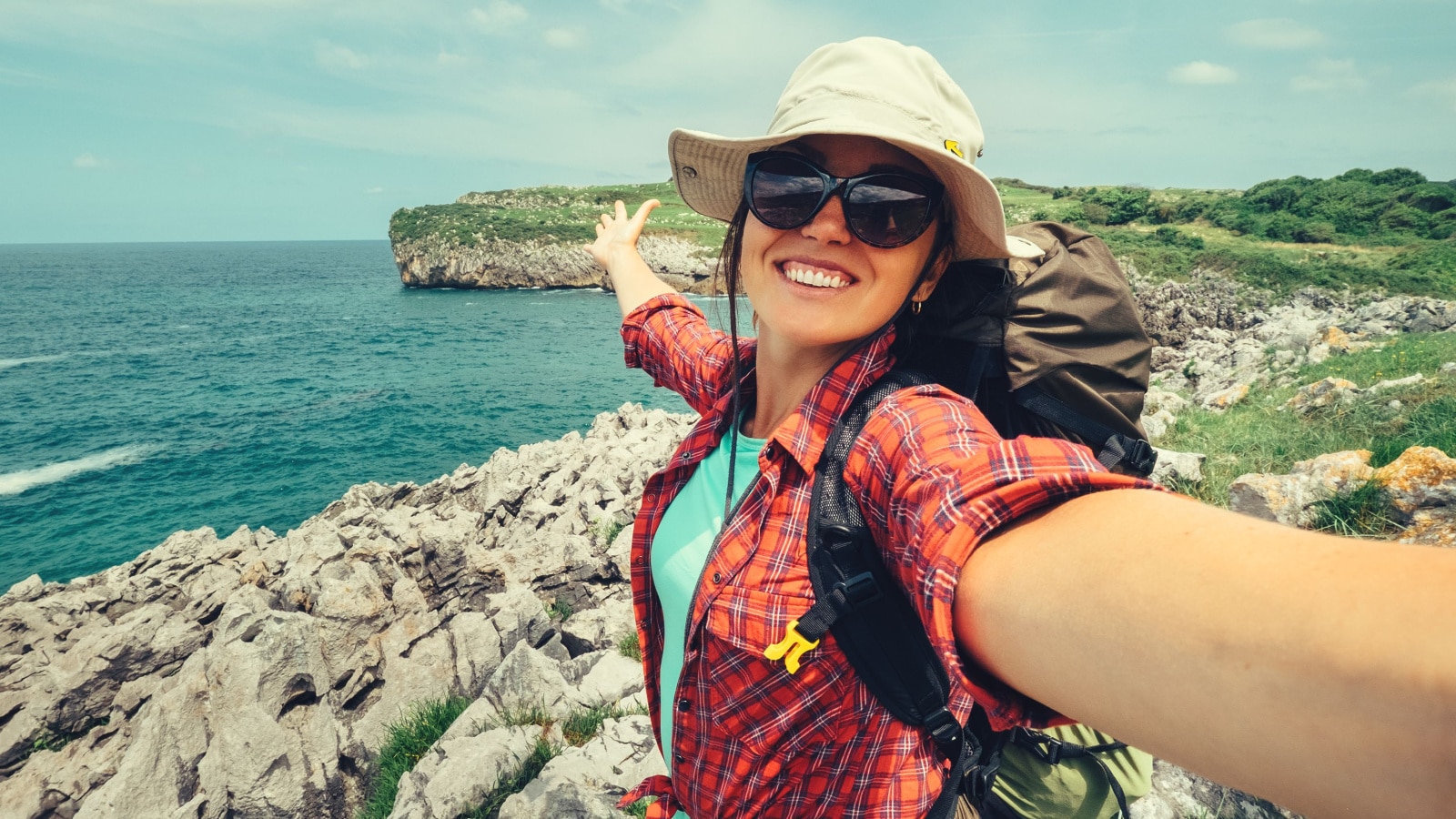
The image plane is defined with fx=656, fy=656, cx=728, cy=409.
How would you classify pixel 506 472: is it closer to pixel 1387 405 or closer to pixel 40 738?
pixel 40 738

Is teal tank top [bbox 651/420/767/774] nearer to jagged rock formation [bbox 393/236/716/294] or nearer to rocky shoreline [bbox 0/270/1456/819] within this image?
rocky shoreline [bbox 0/270/1456/819]

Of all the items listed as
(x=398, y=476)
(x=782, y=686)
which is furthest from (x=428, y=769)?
(x=398, y=476)

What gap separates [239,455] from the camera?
77.8 ft

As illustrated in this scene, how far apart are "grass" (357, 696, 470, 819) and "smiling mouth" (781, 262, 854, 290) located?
4.27 metres

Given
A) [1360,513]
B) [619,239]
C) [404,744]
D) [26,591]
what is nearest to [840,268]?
[619,239]

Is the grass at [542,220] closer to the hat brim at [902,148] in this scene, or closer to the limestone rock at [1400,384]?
the limestone rock at [1400,384]

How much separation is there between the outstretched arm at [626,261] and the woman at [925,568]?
0.69 m

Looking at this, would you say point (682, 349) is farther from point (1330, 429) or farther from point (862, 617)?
point (1330, 429)

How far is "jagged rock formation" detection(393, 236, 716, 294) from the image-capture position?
67.1 m

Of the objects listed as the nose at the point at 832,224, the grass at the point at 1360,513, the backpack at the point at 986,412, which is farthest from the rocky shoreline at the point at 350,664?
the nose at the point at 832,224

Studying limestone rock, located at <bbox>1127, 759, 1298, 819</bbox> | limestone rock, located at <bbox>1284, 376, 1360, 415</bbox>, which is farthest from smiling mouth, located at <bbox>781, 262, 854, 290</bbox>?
limestone rock, located at <bbox>1284, 376, 1360, 415</bbox>

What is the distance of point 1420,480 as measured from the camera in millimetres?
3662

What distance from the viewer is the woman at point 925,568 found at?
0.60 metres

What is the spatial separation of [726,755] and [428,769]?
10.8ft
